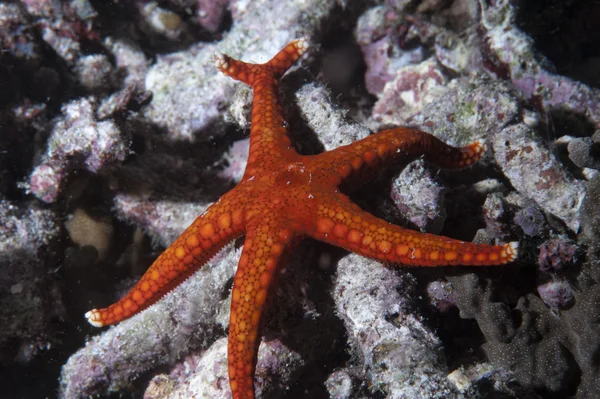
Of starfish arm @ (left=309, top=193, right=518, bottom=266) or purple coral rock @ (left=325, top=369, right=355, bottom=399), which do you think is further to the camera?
purple coral rock @ (left=325, top=369, right=355, bottom=399)

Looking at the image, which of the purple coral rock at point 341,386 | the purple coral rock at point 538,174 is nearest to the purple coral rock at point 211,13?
the purple coral rock at point 538,174

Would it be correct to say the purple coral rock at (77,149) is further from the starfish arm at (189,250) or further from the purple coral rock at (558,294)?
the purple coral rock at (558,294)

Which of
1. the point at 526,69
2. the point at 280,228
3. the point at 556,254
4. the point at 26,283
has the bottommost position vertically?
the point at 26,283

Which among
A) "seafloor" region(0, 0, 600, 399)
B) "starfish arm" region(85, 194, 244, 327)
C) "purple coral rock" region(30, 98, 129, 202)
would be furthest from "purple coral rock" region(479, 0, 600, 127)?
"purple coral rock" region(30, 98, 129, 202)

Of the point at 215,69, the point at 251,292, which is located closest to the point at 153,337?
the point at 251,292

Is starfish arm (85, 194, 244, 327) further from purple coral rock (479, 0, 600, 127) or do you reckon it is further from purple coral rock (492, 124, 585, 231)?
purple coral rock (479, 0, 600, 127)

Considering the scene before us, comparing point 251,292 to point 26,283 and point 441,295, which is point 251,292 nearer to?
point 441,295

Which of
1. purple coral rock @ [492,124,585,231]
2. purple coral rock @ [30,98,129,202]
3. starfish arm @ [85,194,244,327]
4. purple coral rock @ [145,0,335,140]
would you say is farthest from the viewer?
purple coral rock @ [145,0,335,140]
